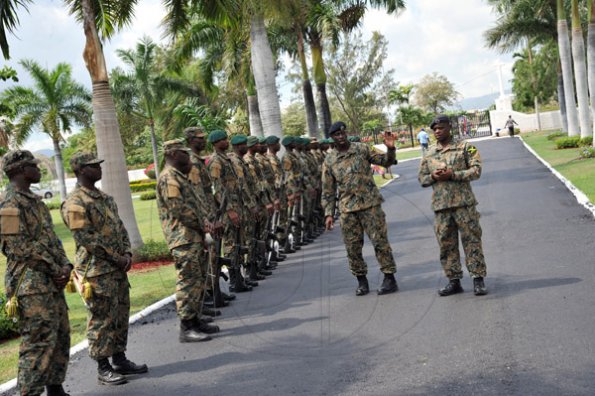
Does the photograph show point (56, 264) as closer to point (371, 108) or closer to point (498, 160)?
point (498, 160)

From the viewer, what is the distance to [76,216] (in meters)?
5.55

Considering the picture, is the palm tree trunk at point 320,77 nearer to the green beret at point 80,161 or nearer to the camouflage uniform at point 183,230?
the camouflage uniform at point 183,230

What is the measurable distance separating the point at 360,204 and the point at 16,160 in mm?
3926

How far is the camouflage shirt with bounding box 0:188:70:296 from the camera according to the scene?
195 inches

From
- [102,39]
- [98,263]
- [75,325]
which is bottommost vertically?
[75,325]

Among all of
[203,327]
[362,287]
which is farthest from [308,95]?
[203,327]

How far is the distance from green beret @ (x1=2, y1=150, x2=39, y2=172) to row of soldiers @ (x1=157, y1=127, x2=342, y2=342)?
1631mm

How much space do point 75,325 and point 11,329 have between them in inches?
29.8

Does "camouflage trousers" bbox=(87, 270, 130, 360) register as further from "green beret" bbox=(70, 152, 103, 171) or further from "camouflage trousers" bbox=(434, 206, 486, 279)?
"camouflage trousers" bbox=(434, 206, 486, 279)

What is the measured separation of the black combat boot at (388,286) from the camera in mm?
7680

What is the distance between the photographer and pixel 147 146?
6031cm

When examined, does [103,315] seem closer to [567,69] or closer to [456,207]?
[456,207]

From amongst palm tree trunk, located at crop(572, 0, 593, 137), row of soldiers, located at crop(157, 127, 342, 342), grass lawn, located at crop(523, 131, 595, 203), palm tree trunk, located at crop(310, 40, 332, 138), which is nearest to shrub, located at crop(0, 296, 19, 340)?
row of soldiers, located at crop(157, 127, 342, 342)

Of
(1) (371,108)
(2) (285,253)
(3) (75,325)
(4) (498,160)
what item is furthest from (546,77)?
(3) (75,325)
